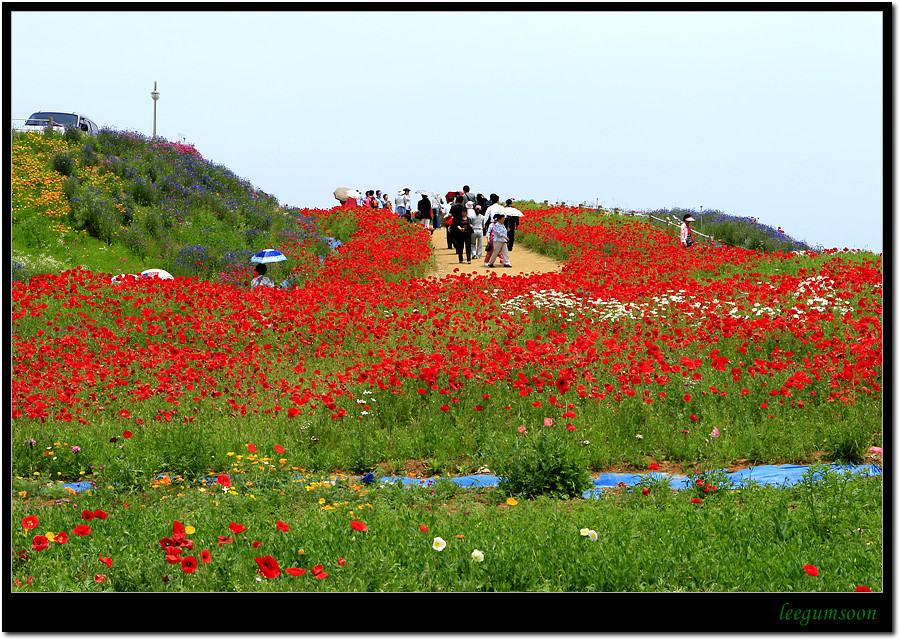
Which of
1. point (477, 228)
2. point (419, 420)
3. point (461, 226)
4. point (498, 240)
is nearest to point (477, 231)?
point (477, 228)

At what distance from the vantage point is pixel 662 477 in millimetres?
6668

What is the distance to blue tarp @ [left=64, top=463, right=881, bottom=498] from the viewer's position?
670 cm

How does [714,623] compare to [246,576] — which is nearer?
[714,623]

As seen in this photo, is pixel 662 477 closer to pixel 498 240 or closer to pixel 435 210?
pixel 498 240

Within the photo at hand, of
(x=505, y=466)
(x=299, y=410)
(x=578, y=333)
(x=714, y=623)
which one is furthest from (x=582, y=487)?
(x=578, y=333)

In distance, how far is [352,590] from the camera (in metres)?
4.27

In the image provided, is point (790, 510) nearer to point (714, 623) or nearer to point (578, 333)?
point (714, 623)

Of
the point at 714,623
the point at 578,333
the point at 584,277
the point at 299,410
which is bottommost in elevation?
the point at 714,623

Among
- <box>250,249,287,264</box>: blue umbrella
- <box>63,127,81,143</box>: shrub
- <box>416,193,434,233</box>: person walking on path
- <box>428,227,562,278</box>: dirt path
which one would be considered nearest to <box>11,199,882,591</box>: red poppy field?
<box>250,249,287,264</box>: blue umbrella

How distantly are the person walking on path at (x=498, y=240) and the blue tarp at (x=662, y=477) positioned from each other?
14.6 m

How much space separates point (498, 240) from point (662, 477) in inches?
608

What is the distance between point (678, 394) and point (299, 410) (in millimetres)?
4043

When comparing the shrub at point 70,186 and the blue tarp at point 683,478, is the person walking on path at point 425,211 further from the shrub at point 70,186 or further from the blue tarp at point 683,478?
the blue tarp at point 683,478

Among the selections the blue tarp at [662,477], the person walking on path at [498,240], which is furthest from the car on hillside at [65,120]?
the blue tarp at [662,477]
